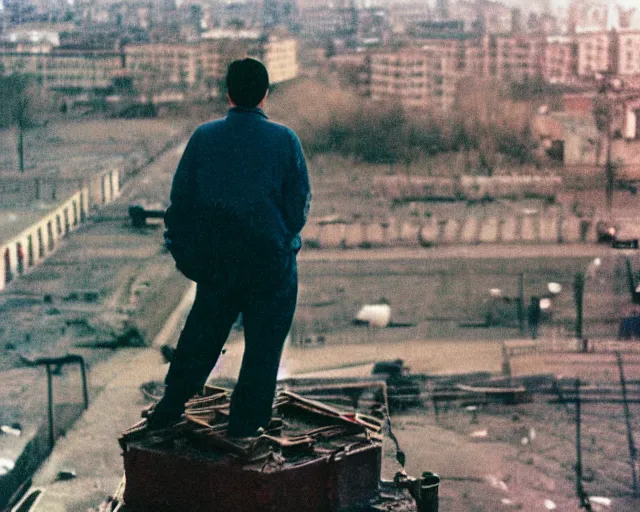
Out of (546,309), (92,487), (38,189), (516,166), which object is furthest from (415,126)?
(92,487)

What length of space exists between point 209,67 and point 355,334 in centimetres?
1366

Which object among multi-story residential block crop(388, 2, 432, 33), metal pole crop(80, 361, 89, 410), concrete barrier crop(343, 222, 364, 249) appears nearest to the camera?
metal pole crop(80, 361, 89, 410)

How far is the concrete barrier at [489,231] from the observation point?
12.7 meters

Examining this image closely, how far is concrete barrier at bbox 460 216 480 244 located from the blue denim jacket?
11.1m

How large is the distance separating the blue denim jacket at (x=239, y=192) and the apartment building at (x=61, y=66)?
19.3 metres

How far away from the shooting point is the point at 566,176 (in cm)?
1630

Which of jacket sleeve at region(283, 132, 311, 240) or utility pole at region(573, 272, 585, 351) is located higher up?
jacket sleeve at region(283, 132, 311, 240)

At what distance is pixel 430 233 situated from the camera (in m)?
12.9

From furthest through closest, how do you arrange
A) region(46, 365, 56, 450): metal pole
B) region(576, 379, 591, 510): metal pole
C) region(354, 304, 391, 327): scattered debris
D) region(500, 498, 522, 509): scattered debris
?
region(354, 304, 391, 327): scattered debris → region(46, 365, 56, 450): metal pole → region(576, 379, 591, 510): metal pole → region(500, 498, 522, 509): scattered debris

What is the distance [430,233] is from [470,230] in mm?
508

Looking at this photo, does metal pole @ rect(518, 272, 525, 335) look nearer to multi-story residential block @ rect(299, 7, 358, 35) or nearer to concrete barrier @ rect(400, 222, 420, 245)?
concrete barrier @ rect(400, 222, 420, 245)

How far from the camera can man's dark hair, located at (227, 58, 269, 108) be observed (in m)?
1.60

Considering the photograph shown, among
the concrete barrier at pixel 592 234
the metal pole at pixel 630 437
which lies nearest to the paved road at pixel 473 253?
the concrete barrier at pixel 592 234

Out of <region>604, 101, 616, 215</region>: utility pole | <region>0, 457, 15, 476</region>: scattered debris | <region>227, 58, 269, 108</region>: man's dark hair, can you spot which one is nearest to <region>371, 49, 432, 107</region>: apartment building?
<region>604, 101, 616, 215</region>: utility pole
